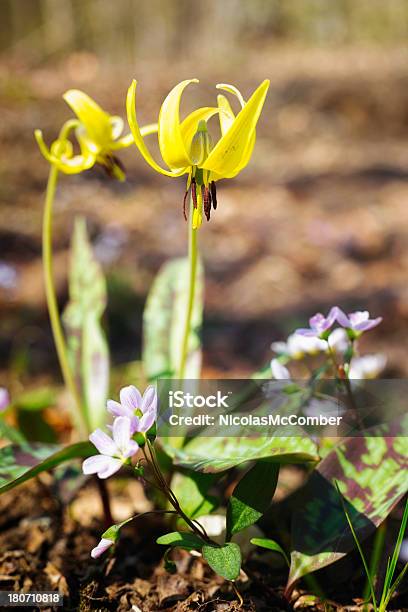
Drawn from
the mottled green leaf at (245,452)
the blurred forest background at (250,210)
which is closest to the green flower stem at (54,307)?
the mottled green leaf at (245,452)

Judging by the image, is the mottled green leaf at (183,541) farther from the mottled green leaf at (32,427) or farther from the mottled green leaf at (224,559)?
the mottled green leaf at (32,427)

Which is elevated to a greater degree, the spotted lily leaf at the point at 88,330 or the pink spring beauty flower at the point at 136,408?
the spotted lily leaf at the point at 88,330

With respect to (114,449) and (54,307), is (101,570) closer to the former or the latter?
(114,449)

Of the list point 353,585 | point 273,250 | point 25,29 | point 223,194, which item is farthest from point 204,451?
point 25,29

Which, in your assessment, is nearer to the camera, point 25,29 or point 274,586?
point 274,586

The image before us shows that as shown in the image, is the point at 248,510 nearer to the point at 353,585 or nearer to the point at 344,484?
the point at 344,484

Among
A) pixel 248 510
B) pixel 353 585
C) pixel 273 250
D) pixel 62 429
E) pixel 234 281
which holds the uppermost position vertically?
pixel 273 250
